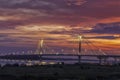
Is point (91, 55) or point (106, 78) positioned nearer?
point (106, 78)

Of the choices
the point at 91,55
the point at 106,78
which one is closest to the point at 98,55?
the point at 91,55

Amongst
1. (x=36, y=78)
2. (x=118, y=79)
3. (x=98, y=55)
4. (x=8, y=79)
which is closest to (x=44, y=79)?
(x=36, y=78)

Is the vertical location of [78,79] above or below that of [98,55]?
above

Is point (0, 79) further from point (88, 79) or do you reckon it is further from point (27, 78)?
point (88, 79)

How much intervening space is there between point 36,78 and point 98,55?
14317cm

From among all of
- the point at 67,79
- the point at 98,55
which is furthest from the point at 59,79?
the point at 98,55

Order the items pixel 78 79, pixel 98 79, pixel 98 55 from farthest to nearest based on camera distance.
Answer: pixel 98 55
pixel 98 79
pixel 78 79

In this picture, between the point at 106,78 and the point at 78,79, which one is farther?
the point at 106,78

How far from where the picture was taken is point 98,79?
5331cm

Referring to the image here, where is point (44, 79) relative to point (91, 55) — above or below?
above

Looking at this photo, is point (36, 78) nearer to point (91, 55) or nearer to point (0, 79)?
point (0, 79)

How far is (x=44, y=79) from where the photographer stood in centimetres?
5038

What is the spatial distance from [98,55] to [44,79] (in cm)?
14417

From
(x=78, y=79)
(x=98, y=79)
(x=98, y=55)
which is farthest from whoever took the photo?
(x=98, y=55)
